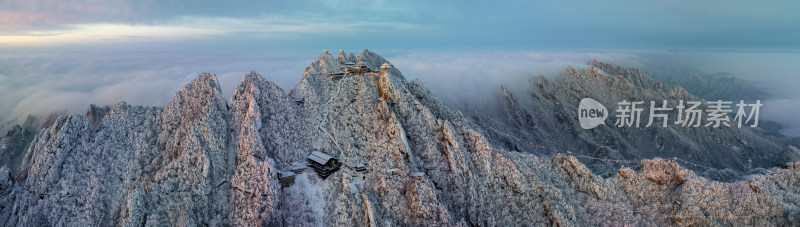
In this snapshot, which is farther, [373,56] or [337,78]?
[373,56]

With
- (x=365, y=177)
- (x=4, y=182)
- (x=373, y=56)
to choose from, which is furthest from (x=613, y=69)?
(x=4, y=182)

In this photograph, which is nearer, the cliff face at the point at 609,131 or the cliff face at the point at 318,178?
the cliff face at the point at 318,178

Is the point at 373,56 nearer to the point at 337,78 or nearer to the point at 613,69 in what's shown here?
the point at 337,78

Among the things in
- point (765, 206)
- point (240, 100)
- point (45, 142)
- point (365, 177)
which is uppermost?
point (240, 100)

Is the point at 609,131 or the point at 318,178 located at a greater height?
the point at 318,178

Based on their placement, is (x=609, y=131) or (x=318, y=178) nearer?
(x=318, y=178)

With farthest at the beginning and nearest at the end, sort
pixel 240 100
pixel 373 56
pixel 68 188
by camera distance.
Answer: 1. pixel 373 56
2. pixel 240 100
3. pixel 68 188

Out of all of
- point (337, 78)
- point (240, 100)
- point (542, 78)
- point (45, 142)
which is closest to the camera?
point (45, 142)

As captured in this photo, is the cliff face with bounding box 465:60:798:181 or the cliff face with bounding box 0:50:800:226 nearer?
the cliff face with bounding box 0:50:800:226
